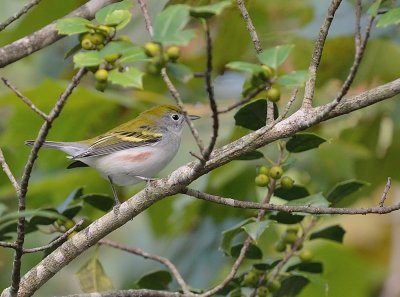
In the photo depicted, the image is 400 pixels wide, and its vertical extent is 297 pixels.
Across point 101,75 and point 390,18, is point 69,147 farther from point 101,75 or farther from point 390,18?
point 390,18

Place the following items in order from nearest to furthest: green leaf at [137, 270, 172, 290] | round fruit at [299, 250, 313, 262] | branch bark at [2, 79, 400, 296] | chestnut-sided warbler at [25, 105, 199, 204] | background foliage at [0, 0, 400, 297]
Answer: branch bark at [2, 79, 400, 296], round fruit at [299, 250, 313, 262], green leaf at [137, 270, 172, 290], chestnut-sided warbler at [25, 105, 199, 204], background foliage at [0, 0, 400, 297]

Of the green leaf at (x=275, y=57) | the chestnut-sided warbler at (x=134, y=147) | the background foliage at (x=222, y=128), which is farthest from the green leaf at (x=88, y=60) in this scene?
the background foliage at (x=222, y=128)

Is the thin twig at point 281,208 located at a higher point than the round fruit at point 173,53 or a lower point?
lower

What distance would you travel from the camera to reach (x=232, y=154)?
7.70 ft

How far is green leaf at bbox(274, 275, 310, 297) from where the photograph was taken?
3.15m

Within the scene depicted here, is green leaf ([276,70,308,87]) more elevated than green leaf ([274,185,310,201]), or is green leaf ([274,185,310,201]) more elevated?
green leaf ([276,70,308,87])

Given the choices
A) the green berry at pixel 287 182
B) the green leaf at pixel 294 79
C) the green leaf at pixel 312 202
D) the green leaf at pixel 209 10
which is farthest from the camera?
the green berry at pixel 287 182

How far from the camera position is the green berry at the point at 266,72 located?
74.3 inches

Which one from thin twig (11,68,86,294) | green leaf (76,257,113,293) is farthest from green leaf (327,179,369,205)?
thin twig (11,68,86,294)

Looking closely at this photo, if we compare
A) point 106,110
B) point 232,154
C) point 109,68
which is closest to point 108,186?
point 106,110

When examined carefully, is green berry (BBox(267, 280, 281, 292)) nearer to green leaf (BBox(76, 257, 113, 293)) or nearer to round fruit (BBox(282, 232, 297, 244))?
round fruit (BBox(282, 232, 297, 244))

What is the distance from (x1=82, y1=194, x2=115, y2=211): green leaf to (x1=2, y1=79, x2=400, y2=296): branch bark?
0.47 metres

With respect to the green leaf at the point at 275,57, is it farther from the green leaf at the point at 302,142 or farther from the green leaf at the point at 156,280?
the green leaf at the point at 156,280

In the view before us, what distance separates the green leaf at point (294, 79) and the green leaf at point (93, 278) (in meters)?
1.66
